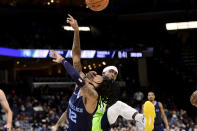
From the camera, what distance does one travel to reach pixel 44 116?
1512 centimetres

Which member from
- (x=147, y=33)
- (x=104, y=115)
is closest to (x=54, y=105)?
(x=147, y=33)

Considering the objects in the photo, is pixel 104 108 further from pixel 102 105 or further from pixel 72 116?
pixel 72 116

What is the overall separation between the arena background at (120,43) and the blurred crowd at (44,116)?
2.04ft

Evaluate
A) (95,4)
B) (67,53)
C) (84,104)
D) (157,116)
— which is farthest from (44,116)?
(84,104)

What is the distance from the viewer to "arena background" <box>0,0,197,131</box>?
66.4 ft

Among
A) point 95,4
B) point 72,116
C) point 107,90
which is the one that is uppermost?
point 95,4

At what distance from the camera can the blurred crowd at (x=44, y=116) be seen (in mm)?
14046

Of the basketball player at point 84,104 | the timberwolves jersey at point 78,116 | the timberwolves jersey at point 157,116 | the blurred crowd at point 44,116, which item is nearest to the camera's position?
the basketball player at point 84,104

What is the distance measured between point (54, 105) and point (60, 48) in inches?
198

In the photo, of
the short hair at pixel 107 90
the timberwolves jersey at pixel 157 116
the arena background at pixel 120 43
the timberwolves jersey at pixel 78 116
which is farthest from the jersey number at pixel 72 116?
the arena background at pixel 120 43

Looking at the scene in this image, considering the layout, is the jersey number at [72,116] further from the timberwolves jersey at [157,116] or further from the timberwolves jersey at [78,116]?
the timberwolves jersey at [157,116]

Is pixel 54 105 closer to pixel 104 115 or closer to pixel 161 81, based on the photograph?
pixel 161 81

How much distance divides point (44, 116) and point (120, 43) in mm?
9765

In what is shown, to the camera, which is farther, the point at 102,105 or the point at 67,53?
the point at 67,53
